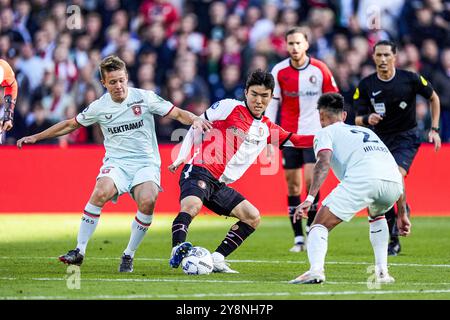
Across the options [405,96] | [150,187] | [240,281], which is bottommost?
[240,281]

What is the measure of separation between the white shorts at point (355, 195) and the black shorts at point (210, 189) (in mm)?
1498

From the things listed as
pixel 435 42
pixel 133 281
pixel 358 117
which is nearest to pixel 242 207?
pixel 133 281

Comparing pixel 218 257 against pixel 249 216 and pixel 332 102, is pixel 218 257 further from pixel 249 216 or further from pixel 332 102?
pixel 332 102

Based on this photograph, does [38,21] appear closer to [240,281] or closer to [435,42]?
[435,42]

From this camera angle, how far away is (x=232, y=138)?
35.3 ft

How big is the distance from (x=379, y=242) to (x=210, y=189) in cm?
185

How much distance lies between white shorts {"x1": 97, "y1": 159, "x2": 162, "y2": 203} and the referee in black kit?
3.30 m

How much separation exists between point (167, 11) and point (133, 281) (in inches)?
498

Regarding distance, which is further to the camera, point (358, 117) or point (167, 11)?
point (167, 11)

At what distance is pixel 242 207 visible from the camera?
1055cm

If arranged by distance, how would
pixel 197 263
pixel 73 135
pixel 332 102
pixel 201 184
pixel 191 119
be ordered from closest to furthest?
pixel 332 102 < pixel 197 263 < pixel 191 119 < pixel 201 184 < pixel 73 135

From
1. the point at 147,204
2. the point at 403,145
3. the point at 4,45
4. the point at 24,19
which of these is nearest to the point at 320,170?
the point at 147,204

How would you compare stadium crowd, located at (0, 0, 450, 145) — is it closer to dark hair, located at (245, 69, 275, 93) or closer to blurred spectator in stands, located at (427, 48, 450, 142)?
blurred spectator in stands, located at (427, 48, 450, 142)

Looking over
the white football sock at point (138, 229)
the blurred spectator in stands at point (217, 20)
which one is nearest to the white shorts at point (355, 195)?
the white football sock at point (138, 229)
